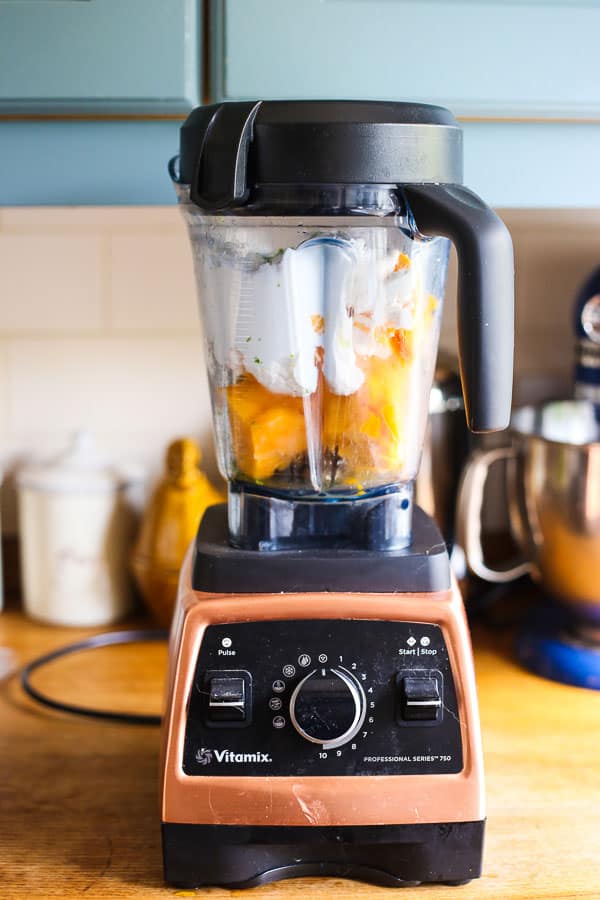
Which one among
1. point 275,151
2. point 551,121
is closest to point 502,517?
point 551,121

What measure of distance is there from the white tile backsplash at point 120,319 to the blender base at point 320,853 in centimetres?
55

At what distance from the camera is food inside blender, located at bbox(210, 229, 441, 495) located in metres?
0.64

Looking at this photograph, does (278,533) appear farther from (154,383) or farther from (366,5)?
(154,383)

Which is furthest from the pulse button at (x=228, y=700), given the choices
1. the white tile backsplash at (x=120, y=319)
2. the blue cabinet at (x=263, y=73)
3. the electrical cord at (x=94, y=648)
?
the white tile backsplash at (x=120, y=319)

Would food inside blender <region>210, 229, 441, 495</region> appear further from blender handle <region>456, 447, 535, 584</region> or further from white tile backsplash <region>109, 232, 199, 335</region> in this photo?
white tile backsplash <region>109, 232, 199, 335</region>

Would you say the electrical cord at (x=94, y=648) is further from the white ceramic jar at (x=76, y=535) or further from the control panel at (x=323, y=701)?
the control panel at (x=323, y=701)

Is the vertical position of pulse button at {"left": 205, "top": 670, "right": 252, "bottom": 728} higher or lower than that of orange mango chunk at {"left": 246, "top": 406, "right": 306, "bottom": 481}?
lower

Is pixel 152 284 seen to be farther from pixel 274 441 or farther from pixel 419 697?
pixel 419 697

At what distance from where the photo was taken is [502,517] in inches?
45.6

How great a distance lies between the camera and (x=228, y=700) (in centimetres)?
61

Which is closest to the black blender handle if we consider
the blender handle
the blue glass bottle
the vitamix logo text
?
the vitamix logo text

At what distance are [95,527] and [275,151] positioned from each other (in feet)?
1.82

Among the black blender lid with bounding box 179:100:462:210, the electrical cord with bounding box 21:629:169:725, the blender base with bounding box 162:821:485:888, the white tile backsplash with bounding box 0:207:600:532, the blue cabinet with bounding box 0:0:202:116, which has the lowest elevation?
the electrical cord with bounding box 21:629:169:725

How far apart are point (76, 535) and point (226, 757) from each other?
46 cm
